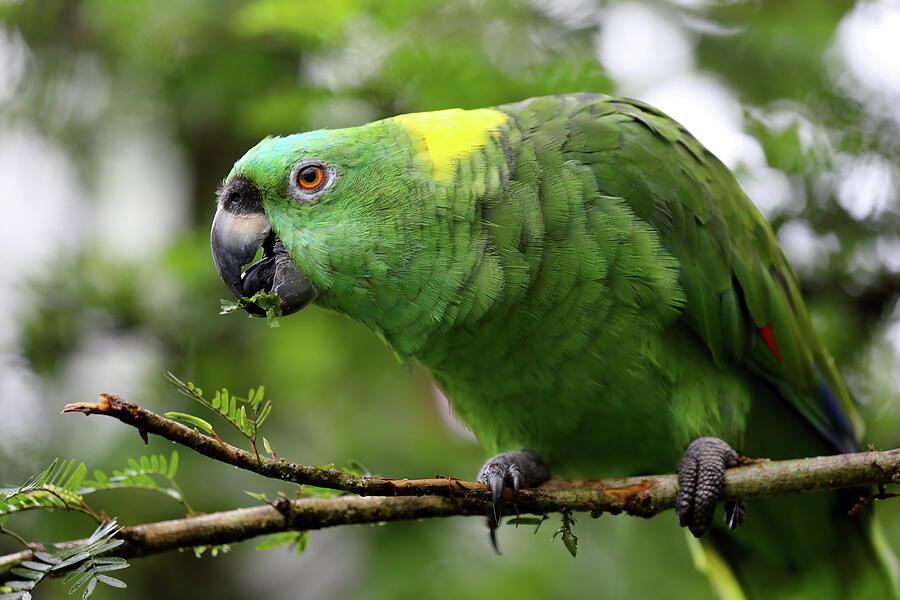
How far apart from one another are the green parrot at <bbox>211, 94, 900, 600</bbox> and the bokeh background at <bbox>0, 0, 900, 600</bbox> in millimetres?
493

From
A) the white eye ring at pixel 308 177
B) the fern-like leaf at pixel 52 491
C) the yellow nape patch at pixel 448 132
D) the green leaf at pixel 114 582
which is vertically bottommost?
the green leaf at pixel 114 582

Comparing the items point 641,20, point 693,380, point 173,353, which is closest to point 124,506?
point 173,353

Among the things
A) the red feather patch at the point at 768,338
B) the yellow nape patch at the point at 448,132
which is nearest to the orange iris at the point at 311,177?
the yellow nape patch at the point at 448,132

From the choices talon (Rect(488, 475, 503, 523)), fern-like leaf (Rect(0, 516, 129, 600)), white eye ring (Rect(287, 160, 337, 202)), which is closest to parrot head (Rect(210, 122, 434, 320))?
white eye ring (Rect(287, 160, 337, 202))

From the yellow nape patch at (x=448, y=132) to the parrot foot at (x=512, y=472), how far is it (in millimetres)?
919

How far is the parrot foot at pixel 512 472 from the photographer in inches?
99.6

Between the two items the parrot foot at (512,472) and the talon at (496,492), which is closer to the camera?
the talon at (496,492)

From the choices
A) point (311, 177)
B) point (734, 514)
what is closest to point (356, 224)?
point (311, 177)

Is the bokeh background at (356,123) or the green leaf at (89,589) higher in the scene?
the bokeh background at (356,123)

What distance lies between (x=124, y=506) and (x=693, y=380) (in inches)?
104

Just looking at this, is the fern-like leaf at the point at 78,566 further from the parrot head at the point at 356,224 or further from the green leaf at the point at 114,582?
the parrot head at the point at 356,224

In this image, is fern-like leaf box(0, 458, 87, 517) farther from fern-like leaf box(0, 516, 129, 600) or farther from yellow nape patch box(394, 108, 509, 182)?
yellow nape patch box(394, 108, 509, 182)

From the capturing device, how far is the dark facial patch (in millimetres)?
2517

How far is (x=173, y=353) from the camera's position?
3873 mm
